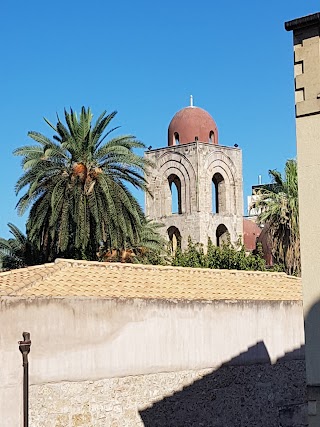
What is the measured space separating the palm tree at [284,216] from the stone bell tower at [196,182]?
1857cm

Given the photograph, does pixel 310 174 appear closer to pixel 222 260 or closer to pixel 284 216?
pixel 284 216

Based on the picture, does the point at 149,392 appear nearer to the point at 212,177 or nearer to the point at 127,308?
the point at 127,308

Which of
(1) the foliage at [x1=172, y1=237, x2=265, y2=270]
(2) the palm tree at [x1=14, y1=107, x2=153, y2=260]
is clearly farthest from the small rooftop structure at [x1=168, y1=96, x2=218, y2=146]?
(2) the palm tree at [x1=14, y1=107, x2=153, y2=260]

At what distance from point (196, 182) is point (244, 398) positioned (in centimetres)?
3608

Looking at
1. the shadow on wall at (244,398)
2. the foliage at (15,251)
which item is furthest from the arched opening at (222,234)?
the shadow on wall at (244,398)

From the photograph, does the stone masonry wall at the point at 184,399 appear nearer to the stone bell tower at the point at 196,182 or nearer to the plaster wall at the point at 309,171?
the plaster wall at the point at 309,171

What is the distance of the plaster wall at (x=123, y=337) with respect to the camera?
14086 mm

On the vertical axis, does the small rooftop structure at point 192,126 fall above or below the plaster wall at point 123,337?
above

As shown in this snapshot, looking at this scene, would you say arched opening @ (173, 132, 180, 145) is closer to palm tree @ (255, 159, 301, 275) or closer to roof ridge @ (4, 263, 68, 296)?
palm tree @ (255, 159, 301, 275)

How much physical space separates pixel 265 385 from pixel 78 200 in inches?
356

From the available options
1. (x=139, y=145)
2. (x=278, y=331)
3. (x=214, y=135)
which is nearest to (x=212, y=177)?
(x=214, y=135)

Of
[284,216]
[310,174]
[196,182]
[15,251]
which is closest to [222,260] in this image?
[284,216]

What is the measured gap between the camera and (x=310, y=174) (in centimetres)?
959

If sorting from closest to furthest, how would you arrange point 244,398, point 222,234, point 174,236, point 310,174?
point 310,174
point 244,398
point 174,236
point 222,234
